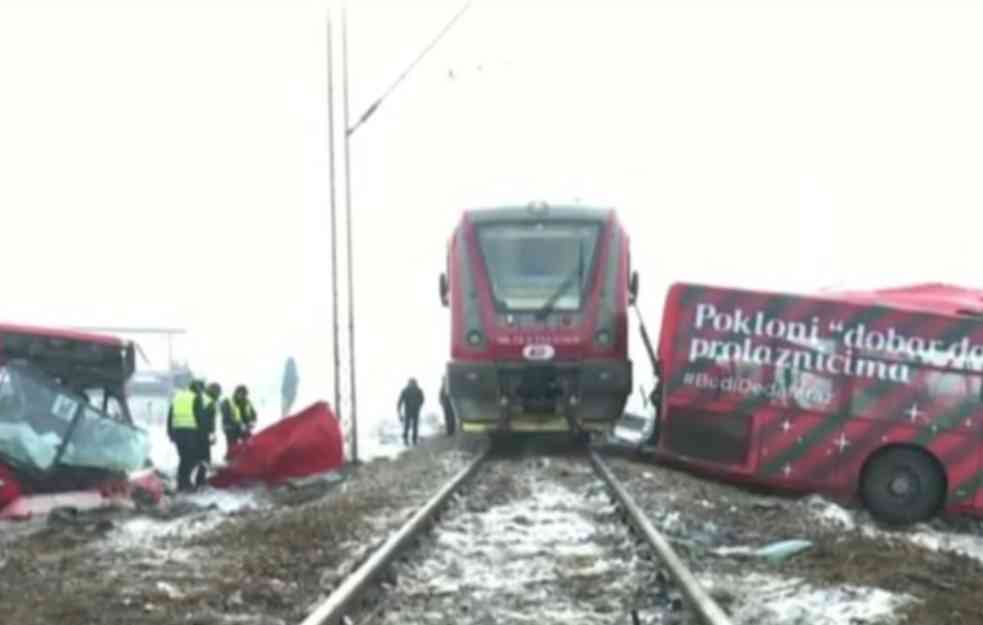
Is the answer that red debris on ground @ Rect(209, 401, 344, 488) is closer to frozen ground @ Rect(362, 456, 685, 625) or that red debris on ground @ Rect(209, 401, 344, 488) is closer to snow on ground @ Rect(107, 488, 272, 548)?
snow on ground @ Rect(107, 488, 272, 548)

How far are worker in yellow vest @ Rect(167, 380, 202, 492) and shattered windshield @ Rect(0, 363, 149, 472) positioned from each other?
8.55ft

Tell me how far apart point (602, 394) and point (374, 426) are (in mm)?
21298

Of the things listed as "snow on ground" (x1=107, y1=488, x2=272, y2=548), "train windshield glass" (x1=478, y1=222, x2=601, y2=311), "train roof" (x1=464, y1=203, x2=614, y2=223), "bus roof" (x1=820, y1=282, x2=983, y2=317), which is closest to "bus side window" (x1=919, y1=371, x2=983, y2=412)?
"bus roof" (x1=820, y1=282, x2=983, y2=317)

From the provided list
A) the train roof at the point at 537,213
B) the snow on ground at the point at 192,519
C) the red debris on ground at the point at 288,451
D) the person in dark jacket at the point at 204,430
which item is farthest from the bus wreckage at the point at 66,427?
the train roof at the point at 537,213

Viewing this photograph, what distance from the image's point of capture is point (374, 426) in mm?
40562

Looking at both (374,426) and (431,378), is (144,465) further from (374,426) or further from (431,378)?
(431,378)

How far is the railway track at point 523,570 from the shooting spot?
303 inches

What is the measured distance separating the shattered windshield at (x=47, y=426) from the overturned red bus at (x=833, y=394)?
610cm

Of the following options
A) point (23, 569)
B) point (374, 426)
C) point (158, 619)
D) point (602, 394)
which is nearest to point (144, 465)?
point (602, 394)

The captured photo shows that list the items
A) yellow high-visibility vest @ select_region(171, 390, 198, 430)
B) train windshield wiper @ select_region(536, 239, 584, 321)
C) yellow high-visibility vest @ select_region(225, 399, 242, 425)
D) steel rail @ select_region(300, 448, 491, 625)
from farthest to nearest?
1. yellow high-visibility vest @ select_region(225, 399, 242, 425)
2. train windshield wiper @ select_region(536, 239, 584, 321)
3. yellow high-visibility vest @ select_region(171, 390, 198, 430)
4. steel rail @ select_region(300, 448, 491, 625)

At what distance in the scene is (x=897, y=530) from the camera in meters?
14.5

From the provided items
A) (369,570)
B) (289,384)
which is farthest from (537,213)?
(289,384)

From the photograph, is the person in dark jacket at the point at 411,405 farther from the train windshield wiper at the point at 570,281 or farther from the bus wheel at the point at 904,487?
the bus wheel at the point at 904,487

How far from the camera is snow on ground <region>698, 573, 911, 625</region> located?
7609 millimetres
